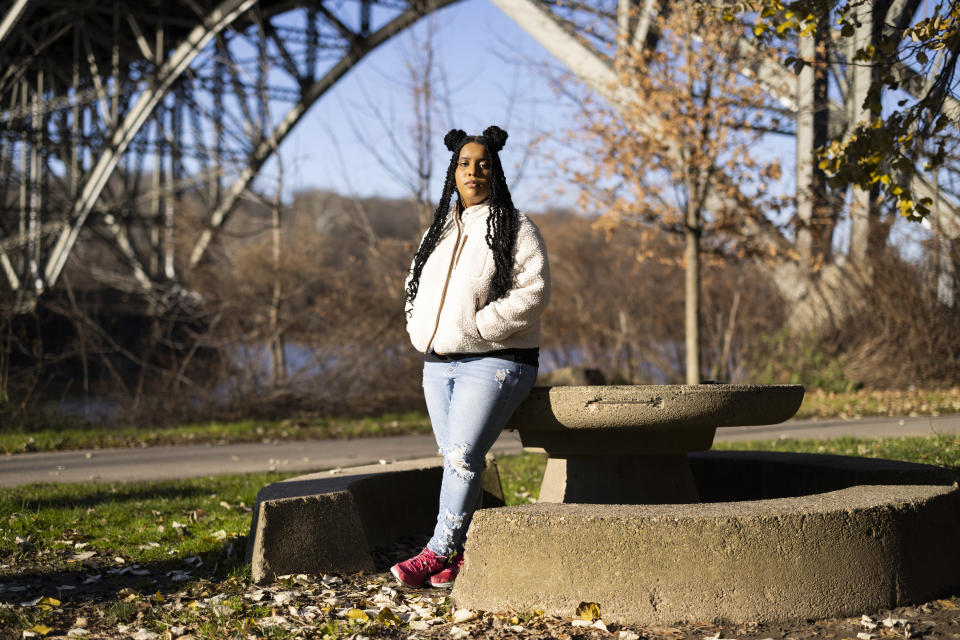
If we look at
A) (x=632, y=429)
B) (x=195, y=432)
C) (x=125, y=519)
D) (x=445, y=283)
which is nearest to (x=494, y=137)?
(x=445, y=283)

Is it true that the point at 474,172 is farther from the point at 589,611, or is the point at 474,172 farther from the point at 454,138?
the point at 589,611

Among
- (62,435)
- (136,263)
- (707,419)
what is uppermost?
(136,263)

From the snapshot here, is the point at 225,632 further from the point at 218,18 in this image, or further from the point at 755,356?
the point at 218,18

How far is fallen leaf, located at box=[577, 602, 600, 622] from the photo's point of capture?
11.0 ft

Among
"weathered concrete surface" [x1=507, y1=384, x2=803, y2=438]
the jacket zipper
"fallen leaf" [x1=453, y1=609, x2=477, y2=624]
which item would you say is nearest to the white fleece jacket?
the jacket zipper

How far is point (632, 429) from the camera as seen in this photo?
388cm

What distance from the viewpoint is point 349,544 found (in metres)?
4.30

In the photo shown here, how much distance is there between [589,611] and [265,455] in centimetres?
603

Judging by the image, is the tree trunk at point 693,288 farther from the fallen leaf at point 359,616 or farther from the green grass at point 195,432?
the fallen leaf at point 359,616

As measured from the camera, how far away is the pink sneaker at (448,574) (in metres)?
3.88

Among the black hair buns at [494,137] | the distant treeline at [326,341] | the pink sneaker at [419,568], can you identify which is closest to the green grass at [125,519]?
the pink sneaker at [419,568]

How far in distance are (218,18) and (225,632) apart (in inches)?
662

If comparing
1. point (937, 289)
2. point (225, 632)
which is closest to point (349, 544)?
point (225, 632)

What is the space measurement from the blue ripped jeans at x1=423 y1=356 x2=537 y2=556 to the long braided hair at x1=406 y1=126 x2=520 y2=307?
31cm
